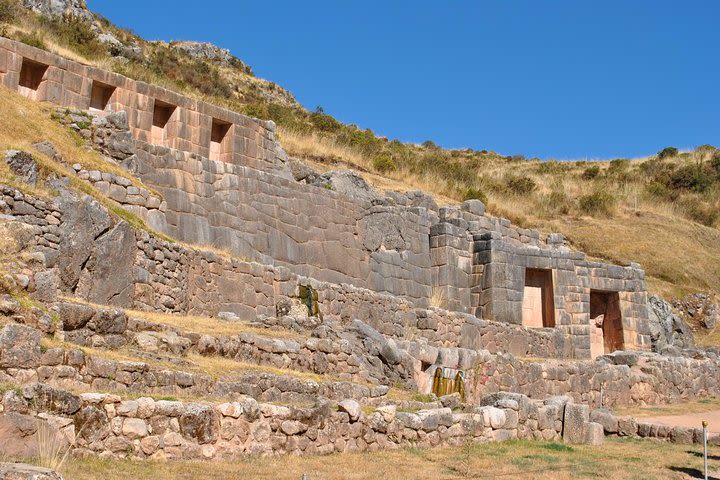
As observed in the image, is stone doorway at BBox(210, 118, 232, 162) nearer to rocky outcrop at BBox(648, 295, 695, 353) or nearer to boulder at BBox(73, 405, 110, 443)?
boulder at BBox(73, 405, 110, 443)

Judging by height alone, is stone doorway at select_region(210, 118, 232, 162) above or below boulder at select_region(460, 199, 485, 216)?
below

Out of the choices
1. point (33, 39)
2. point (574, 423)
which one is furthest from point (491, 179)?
point (574, 423)

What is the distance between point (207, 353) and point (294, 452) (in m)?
2.83

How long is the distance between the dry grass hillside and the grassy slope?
1831cm

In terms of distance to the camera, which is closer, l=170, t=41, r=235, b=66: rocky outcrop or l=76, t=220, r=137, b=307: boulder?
l=76, t=220, r=137, b=307: boulder

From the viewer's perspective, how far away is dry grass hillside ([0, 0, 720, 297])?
30969mm

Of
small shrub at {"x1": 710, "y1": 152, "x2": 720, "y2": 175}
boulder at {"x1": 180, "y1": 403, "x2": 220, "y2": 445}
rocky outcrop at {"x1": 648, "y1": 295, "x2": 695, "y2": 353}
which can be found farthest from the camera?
small shrub at {"x1": 710, "y1": 152, "x2": 720, "y2": 175}

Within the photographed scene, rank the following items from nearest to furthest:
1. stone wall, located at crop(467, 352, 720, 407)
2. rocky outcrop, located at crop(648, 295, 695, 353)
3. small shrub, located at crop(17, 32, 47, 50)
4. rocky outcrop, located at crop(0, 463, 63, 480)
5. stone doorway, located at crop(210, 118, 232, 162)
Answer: rocky outcrop, located at crop(0, 463, 63, 480), stone wall, located at crop(467, 352, 720, 407), stone doorway, located at crop(210, 118, 232, 162), small shrub, located at crop(17, 32, 47, 50), rocky outcrop, located at crop(648, 295, 695, 353)

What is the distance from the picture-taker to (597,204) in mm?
38531

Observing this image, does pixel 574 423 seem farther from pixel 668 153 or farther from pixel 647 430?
pixel 668 153

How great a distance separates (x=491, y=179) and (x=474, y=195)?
10515 millimetres

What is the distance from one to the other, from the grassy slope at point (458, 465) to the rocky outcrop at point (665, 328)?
14562 millimetres

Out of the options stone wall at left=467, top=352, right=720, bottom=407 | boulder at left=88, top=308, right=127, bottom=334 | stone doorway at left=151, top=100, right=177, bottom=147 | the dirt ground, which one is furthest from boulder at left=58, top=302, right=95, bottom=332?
the dirt ground

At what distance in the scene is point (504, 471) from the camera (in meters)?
9.38
